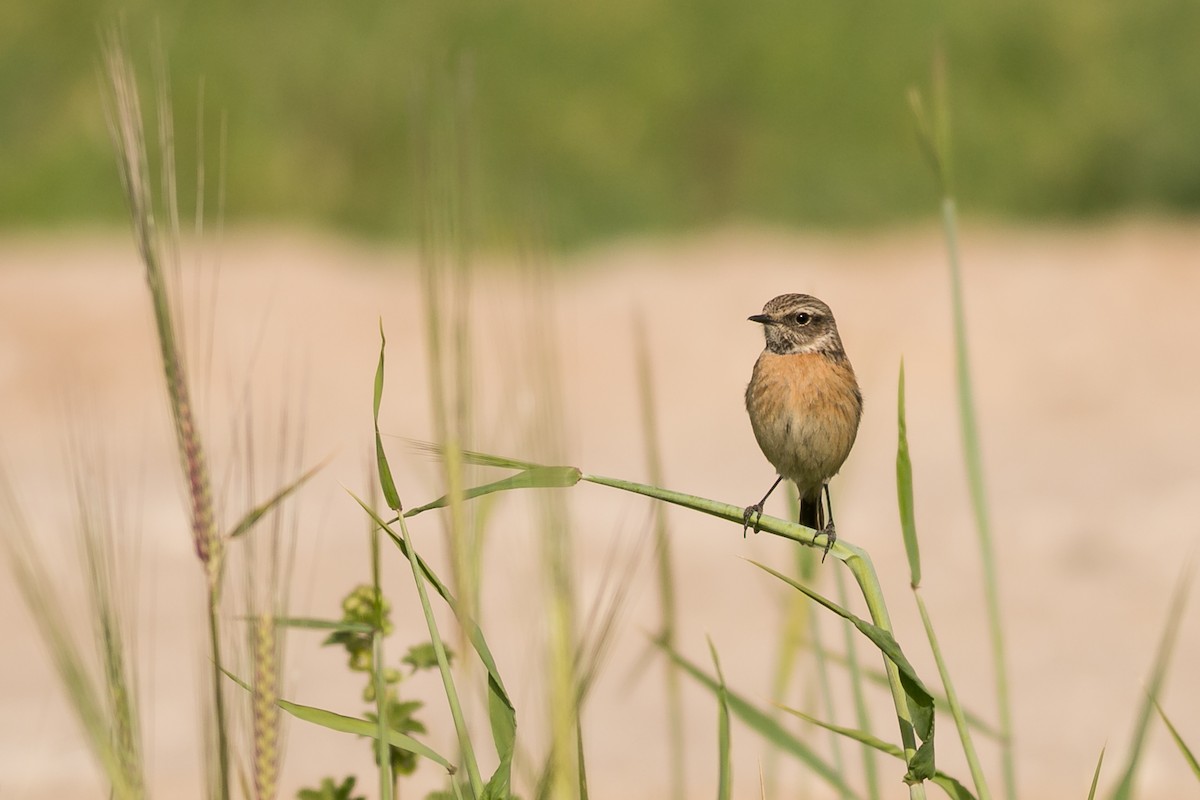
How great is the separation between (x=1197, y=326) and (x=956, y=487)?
12.1ft

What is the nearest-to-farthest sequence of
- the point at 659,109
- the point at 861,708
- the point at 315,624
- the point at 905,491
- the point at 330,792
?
the point at 905,491, the point at 315,624, the point at 861,708, the point at 330,792, the point at 659,109

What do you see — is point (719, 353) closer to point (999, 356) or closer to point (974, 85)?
point (999, 356)

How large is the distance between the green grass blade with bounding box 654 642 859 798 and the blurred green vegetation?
1121 cm

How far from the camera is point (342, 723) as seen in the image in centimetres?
171

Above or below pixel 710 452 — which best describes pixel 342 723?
above

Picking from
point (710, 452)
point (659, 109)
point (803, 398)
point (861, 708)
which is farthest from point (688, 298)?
point (861, 708)

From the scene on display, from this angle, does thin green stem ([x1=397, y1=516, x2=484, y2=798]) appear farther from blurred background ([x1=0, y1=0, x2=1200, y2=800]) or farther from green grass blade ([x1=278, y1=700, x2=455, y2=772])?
blurred background ([x1=0, y1=0, x2=1200, y2=800])

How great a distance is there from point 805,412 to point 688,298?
1033 centimetres

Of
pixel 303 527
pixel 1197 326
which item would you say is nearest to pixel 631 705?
pixel 303 527

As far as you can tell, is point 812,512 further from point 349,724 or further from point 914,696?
point 349,724

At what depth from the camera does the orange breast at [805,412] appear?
218 centimetres

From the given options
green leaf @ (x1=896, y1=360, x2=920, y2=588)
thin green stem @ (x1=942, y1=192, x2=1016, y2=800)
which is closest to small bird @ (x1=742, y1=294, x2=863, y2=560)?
thin green stem @ (x1=942, y1=192, x2=1016, y2=800)

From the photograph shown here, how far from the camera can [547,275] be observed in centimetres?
161

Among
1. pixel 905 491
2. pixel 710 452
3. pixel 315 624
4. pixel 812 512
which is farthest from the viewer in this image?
pixel 710 452
